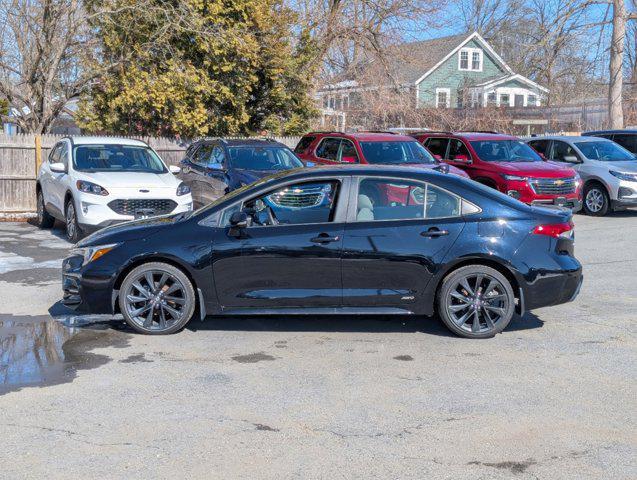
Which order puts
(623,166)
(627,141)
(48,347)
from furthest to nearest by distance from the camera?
(627,141) < (623,166) < (48,347)

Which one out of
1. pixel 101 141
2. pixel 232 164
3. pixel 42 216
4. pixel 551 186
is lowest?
pixel 42 216

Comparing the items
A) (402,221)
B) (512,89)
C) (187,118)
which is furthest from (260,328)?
(512,89)

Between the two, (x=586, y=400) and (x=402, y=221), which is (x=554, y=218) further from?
(x=586, y=400)

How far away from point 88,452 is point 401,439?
1887 mm

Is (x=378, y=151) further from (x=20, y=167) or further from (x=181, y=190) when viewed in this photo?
(x=20, y=167)

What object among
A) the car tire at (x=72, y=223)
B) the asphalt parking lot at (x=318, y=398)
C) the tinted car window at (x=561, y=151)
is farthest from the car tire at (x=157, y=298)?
the tinted car window at (x=561, y=151)

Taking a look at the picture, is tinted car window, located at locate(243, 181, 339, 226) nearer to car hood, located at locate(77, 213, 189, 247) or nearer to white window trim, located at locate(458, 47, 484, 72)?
car hood, located at locate(77, 213, 189, 247)

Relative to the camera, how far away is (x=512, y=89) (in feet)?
160

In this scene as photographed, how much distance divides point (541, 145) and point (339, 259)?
13.7 meters

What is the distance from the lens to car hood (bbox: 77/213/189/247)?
7617 millimetres

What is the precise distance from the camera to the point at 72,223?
13211mm

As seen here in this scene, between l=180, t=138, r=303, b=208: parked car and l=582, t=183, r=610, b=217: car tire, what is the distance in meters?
7.23

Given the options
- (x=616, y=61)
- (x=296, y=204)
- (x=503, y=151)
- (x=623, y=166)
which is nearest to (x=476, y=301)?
Result: (x=296, y=204)

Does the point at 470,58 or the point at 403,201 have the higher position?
the point at 470,58
